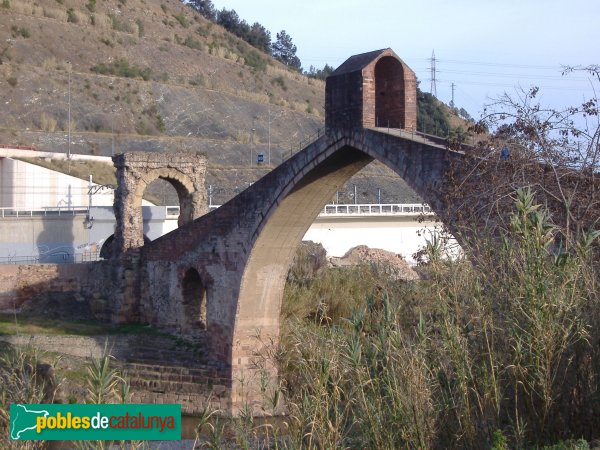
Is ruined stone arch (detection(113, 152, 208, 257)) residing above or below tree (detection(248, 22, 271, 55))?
below

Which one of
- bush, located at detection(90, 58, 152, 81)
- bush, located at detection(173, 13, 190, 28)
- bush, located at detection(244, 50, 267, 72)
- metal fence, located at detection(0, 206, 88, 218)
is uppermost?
bush, located at detection(173, 13, 190, 28)

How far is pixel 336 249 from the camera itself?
26.7 meters

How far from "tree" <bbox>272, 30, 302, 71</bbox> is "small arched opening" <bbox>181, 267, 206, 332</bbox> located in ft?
174

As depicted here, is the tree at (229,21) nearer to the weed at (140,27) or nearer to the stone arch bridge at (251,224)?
the weed at (140,27)

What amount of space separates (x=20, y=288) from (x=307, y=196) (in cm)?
833

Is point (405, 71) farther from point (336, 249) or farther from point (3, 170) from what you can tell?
point (3, 170)

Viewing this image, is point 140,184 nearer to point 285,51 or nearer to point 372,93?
point 372,93

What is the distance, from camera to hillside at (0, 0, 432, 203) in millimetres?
37781

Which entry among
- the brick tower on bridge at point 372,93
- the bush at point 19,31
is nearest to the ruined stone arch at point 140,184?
the brick tower on bridge at point 372,93

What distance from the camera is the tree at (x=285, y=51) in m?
70.6

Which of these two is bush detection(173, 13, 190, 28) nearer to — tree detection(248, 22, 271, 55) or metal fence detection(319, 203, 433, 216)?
tree detection(248, 22, 271, 55)

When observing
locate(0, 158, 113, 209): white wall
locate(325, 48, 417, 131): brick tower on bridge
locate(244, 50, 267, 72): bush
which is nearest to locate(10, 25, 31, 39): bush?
locate(0, 158, 113, 209): white wall

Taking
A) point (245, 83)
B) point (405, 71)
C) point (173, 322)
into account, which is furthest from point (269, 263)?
point (245, 83)

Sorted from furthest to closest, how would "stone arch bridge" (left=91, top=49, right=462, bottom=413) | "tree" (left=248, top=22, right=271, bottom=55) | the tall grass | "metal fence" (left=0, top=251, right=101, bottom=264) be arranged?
"tree" (left=248, top=22, right=271, bottom=55)
"metal fence" (left=0, top=251, right=101, bottom=264)
"stone arch bridge" (left=91, top=49, right=462, bottom=413)
the tall grass
